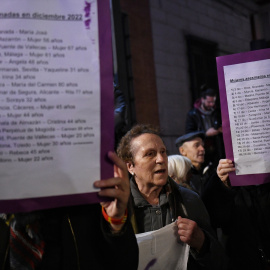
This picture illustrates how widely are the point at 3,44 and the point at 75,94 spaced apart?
269mm

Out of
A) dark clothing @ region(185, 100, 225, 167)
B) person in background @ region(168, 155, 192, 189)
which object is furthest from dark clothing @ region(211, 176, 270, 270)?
dark clothing @ region(185, 100, 225, 167)

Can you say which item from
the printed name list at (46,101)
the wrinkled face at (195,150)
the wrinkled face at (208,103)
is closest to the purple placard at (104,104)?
the printed name list at (46,101)

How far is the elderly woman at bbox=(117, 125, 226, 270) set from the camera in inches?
86.1

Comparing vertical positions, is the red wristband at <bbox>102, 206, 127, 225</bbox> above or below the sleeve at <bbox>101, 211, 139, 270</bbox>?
above

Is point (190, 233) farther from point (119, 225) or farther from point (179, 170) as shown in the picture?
point (179, 170)

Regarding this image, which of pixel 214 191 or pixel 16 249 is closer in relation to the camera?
pixel 16 249

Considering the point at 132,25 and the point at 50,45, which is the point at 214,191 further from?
the point at 132,25

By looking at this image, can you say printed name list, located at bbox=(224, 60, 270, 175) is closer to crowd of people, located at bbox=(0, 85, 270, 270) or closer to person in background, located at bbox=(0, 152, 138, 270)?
crowd of people, located at bbox=(0, 85, 270, 270)

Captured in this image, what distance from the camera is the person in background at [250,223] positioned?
2.63 meters

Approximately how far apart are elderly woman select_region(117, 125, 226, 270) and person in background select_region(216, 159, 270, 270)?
40 cm

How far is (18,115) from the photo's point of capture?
1.25 meters

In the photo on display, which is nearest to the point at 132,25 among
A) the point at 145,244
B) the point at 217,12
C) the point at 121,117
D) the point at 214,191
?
the point at 217,12

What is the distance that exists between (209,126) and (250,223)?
3.63 m

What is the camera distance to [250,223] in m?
2.65
